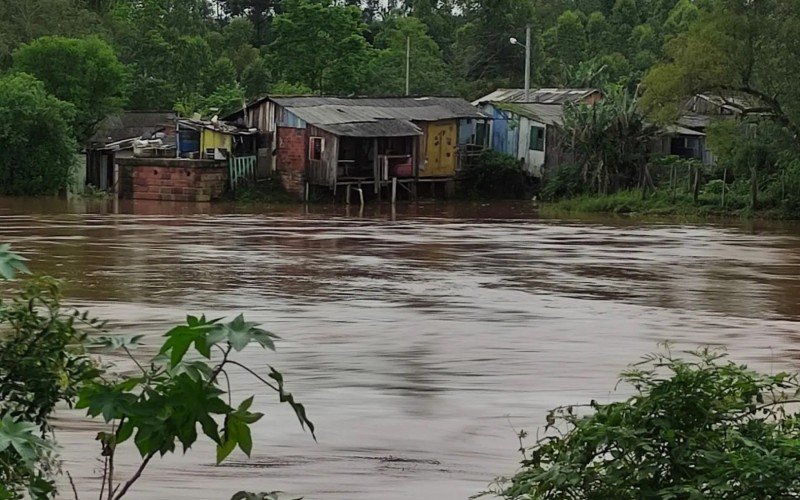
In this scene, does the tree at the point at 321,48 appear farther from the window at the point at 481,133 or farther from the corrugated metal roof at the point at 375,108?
the window at the point at 481,133

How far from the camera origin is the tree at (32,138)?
35469mm

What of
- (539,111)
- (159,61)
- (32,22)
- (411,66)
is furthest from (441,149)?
(32,22)

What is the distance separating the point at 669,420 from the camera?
149 inches

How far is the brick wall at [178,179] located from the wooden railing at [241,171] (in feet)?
0.57

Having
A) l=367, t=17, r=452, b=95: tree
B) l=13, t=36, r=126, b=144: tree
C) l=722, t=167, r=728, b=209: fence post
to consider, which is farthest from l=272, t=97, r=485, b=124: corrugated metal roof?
l=722, t=167, r=728, b=209: fence post

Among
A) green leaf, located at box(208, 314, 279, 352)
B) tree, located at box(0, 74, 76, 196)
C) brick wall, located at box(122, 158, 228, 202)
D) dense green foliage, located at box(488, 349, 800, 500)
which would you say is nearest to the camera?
green leaf, located at box(208, 314, 279, 352)

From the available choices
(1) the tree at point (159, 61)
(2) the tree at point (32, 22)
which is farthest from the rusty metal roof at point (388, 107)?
(2) the tree at point (32, 22)

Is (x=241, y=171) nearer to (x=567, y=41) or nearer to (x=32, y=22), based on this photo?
(x=32, y=22)

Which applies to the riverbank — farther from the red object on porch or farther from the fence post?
the red object on porch

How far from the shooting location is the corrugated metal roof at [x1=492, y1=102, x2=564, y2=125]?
40.0 metres

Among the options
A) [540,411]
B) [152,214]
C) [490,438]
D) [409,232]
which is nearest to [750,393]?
[490,438]

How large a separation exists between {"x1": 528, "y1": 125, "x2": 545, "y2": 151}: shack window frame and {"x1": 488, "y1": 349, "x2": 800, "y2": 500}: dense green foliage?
3652cm

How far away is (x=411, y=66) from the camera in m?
50.6

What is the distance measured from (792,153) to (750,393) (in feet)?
95.6
